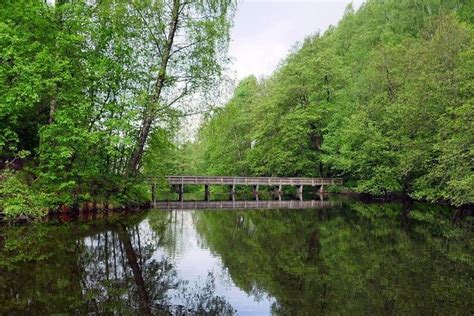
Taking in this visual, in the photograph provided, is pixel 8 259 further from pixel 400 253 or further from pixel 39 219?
pixel 400 253

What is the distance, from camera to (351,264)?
10336 mm

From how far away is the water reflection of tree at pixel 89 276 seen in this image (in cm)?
688

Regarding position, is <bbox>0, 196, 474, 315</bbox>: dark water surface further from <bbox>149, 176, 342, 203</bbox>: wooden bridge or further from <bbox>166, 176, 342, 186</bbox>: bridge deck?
<bbox>149, 176, 342, 203</bbox>: wooden bridge

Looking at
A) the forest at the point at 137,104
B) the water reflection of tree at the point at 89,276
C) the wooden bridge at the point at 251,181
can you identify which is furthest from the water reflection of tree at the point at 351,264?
the wooden bridge at the point at 251,181

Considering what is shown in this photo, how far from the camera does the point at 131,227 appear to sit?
53.5 feet

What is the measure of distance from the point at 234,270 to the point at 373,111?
28912mm

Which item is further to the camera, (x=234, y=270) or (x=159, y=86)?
(x=159, y=86)

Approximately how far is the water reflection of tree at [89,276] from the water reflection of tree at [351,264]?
1.58 m

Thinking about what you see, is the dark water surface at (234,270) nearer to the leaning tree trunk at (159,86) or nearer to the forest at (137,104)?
the forest at (137,104)

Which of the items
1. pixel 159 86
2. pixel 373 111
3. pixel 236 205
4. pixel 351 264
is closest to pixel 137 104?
pixel 159 86

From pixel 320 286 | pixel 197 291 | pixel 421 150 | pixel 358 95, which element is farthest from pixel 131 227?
pixel 358 95

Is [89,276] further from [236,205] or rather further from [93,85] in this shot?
[236,205]

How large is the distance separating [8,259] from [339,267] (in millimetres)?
8324

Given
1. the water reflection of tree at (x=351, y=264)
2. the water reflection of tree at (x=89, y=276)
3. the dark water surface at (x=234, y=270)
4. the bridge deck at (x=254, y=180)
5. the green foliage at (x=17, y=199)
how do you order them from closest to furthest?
the water reflection of tree at (x=89, y=276) → the dark water surface at (x=234, y=270) → the water reflection of tree at (x=351, y=264) → the green foliage at (x=17, y=199) → the bridge deck at (x=254, y=180)
